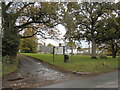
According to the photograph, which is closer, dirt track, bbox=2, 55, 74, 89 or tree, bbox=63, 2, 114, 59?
dirt track, bbox=2, 55, 74, 89

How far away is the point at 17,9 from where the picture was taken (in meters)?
14.9

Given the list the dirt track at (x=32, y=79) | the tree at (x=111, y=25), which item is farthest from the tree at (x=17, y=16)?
the tree at (x=111, y=25)

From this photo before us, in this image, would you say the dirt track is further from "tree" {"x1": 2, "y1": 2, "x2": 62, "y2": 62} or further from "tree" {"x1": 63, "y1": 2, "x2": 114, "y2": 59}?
"tree" {"x1": 63, "y1": 2, "x2": 114, "y2": 59}

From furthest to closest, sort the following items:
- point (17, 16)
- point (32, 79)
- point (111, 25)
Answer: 1. point (111, 25)
2. point (17, 16)
3. point (32, 79)

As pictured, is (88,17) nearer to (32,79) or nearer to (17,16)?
(17,16)

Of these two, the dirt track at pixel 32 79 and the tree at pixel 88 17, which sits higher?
the tree at pixel 88 17

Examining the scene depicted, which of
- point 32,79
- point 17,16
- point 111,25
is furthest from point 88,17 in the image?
point 32,79

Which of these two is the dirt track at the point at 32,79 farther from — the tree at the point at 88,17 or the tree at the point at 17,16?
the tree at the point at 88,17

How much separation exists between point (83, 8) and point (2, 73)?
17180 mm

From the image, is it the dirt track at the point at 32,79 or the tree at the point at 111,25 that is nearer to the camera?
the dirt track at the point at 32,79

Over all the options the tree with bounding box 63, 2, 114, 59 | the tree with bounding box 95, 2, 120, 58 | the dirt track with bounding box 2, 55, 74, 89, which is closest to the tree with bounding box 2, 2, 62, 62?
the dirt track with bounding box 2, 55, 74, 89

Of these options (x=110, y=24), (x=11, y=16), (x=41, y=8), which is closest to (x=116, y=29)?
(x=110, y=24)

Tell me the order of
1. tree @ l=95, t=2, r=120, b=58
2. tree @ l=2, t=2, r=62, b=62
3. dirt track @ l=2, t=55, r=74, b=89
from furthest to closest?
tree @ l=95, t=2, r=120, b=58 → tree @ l=2, t=2, r=62, b=62 → dirt track @ l=2, t=55, r=74, b=89

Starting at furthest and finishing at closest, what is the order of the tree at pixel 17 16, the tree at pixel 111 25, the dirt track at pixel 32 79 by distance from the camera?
the tree at pixel 111 25
the tree at pixel 17 16
the dirt track at pixel 32 79
